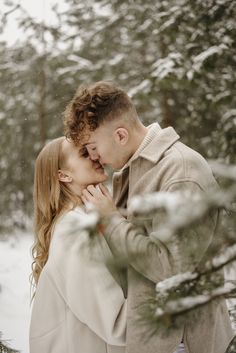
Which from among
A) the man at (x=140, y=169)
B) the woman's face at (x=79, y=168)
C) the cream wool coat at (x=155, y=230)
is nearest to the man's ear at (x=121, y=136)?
the man at (x=140, y=169)

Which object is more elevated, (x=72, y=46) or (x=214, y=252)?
(x=214, y=252)

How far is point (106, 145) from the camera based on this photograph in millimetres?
3121

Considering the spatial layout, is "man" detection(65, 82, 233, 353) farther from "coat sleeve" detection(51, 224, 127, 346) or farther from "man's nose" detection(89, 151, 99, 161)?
"coat sleeve" detection(51, 224, 127, 346)

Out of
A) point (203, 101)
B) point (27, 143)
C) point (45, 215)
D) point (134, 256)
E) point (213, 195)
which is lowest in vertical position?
point (27, 143)

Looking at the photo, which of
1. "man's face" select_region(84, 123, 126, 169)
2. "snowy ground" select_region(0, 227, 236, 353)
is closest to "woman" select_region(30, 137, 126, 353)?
"man's face" select_region(84, 123, 126, 169)

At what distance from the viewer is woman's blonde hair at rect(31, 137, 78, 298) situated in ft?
10.6

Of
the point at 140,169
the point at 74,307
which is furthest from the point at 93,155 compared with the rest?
the point at 74,307

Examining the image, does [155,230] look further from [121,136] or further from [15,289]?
[15,289]

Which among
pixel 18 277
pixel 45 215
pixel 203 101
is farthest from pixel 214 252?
pixel 18 277

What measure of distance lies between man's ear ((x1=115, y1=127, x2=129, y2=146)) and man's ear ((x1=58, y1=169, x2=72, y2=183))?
42 cm

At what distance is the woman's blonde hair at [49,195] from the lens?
3229 millimetres

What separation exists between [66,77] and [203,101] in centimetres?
327

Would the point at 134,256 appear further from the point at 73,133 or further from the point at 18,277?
the point at 18,277

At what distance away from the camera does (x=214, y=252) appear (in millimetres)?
1347
